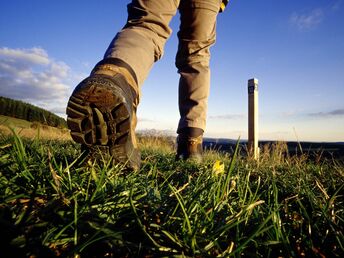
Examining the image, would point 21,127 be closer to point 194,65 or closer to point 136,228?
point 136,228

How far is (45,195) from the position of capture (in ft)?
2.91

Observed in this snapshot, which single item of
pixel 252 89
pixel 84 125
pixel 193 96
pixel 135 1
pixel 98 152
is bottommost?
pixel 98 152

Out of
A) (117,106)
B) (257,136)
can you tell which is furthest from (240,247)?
(257,136)

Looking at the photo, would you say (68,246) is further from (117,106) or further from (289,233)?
(117,106)

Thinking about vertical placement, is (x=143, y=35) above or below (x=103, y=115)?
above

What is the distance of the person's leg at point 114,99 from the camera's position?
1.38 metres

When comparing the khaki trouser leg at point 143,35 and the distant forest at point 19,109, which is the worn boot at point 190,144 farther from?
the distant forest at point 19,109

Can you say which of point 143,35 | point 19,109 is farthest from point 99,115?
point 19,109

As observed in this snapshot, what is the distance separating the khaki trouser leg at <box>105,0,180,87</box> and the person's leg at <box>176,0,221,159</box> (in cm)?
72

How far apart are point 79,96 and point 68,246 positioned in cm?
81

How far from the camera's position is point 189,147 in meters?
2.69

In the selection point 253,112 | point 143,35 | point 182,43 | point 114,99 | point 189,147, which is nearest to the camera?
point 114,99

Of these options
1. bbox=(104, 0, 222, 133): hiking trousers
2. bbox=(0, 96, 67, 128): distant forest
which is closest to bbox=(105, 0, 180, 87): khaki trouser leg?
bbox=(104, 0, 222, 133): hiking trousers

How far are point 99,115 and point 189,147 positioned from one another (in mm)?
1404
